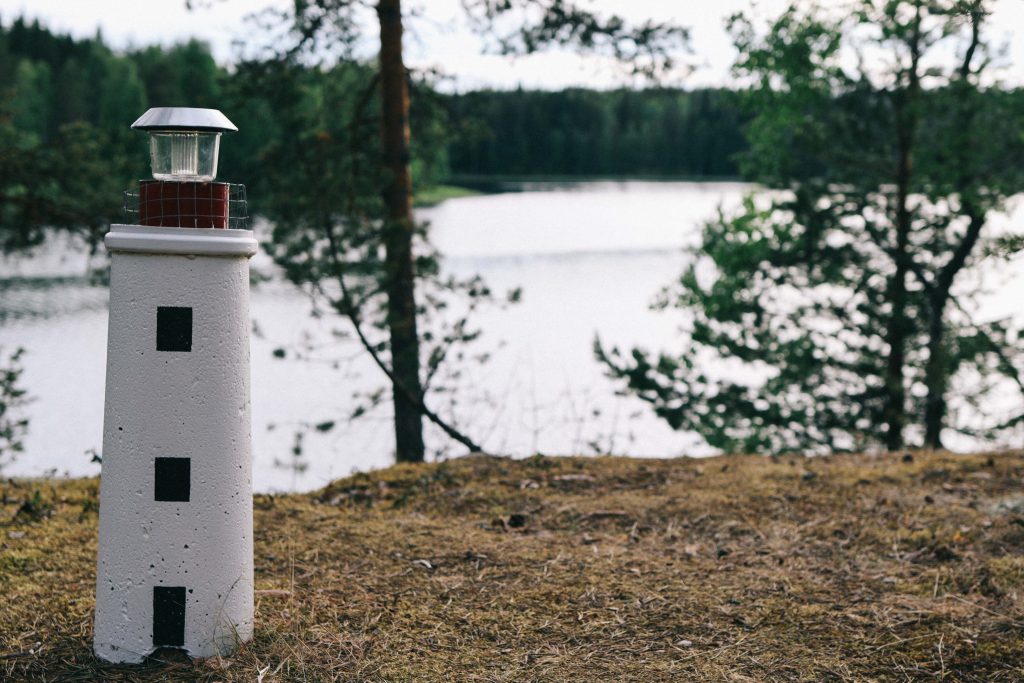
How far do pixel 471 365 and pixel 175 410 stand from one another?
15.9 metres

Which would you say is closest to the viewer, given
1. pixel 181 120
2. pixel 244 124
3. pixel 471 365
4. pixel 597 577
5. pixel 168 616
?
pixel 181 120

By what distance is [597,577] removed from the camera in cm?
414

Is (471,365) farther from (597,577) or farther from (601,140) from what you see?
(601,140)

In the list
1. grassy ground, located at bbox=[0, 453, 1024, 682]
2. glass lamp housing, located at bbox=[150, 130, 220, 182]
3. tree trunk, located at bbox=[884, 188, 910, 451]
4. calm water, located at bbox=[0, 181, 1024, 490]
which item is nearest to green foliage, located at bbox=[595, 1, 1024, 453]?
tree trunk, located at bbox=[884, 188, 910, 451]

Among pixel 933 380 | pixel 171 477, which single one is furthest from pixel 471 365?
pixel 171 477

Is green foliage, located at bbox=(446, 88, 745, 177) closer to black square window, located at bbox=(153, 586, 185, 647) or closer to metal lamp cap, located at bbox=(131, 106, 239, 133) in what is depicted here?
metal lamp cap, located at bbox=(131, 106, 239, 133)

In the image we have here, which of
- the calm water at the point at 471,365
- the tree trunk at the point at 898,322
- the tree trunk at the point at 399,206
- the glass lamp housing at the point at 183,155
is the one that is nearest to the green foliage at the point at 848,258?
the tree trunk at the point at 898,322

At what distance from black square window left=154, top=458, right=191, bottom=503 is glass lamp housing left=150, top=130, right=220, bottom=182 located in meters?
0.94

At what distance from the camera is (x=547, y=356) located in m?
19.5

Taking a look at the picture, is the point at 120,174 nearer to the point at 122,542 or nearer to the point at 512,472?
the point at 512,472

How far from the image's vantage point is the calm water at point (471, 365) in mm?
10533

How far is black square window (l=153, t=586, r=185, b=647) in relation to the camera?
10.5 ft

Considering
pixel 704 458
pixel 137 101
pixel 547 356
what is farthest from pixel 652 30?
pixel 137 101

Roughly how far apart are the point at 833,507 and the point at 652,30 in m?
5.41
